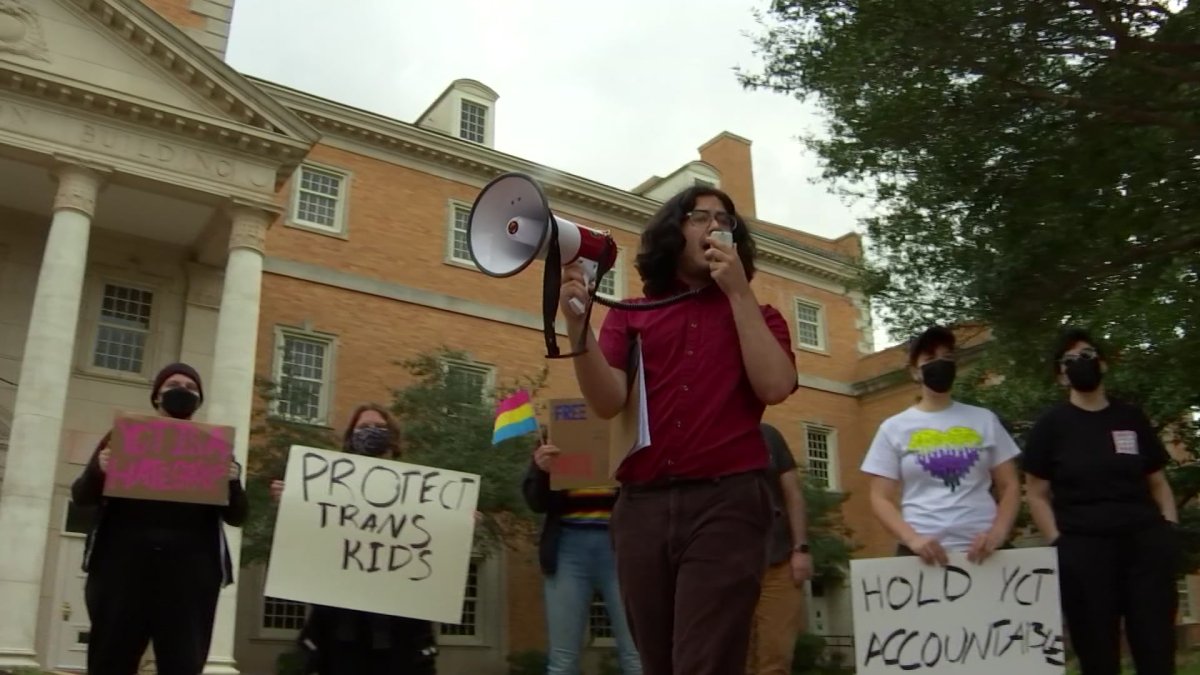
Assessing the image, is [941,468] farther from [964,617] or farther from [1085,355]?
[1085,355]

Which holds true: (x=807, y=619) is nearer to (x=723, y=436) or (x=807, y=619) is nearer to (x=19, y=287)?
(x=19, y=287)

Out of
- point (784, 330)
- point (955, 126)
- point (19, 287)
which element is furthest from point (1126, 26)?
point (19, 287)

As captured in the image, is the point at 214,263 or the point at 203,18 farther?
the point at 203,18

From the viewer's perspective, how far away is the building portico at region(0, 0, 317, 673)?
15.1 m

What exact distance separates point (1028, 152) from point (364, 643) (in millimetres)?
6427

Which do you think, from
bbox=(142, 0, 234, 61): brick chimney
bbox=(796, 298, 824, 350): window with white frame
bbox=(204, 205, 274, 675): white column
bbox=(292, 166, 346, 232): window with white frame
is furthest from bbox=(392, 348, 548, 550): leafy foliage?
bbox=(796, 298, 824, 350): window with white frame

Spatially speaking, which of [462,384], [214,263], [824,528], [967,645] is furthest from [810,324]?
[967,645]

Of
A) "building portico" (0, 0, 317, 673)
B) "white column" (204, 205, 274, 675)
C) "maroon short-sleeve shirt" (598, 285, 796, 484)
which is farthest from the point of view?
"white column" (204, 205, 274, 675)

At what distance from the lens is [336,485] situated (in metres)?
5.38

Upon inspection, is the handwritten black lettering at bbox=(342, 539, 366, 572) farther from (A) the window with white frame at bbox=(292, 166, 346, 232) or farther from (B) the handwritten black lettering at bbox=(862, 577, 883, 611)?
(A) the window with white frame at bbox=(292, 166, 346, 232)

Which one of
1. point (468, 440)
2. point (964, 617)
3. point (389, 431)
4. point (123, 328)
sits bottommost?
point (964, 617)

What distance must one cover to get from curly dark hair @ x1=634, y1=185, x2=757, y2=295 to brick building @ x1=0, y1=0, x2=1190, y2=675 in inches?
358

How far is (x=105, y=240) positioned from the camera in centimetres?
1880

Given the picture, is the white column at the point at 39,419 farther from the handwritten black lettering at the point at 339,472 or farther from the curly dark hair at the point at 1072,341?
the curly dark hair at the point at 1072,341
